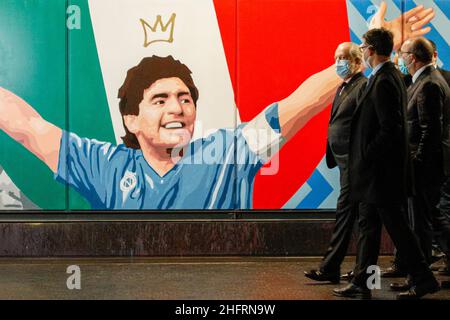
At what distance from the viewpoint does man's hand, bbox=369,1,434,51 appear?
369 inches

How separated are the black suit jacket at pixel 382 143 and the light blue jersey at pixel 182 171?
238 centimetres

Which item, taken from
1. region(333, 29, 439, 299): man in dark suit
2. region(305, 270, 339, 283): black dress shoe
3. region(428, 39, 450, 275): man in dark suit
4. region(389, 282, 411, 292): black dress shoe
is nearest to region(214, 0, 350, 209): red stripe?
region(428, 39, 450, 275): man in dark suit

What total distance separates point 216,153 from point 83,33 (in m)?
1.77

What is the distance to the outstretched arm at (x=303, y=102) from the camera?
9375 millimetres

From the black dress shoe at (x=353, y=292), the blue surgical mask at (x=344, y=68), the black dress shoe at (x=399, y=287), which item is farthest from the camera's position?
the blue surgical mask at (x=344, y=68)

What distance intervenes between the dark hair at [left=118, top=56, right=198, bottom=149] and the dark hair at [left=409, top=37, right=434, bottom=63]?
2.45 m

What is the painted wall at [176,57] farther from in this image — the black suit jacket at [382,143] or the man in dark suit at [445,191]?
the black suit jacket at [382,143]

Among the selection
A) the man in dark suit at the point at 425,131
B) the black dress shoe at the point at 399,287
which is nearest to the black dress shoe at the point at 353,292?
the black dress shoe at the point at 399,287

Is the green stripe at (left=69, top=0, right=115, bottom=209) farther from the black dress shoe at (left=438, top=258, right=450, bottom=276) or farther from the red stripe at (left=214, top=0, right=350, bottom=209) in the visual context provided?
the black dress shoe at (left=438, top=258, right=450, bottom=276)

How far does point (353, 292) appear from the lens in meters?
7.23

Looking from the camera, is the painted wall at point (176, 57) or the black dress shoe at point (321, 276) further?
the painted wall at point (176, 57)

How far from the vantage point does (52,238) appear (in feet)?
30.4

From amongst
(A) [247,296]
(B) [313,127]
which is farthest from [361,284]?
(B) [313,127]

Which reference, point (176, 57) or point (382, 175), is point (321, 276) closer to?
point (382, 175)
